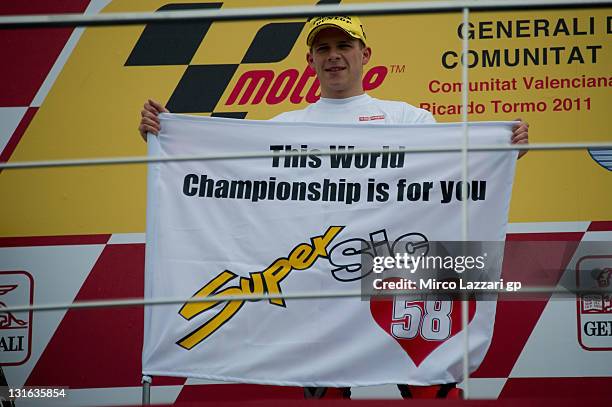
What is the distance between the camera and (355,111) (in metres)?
3.61

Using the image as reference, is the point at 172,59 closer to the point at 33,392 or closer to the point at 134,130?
the point at 134,130

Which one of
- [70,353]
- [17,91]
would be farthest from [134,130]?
[70,353]

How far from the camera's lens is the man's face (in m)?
3.57

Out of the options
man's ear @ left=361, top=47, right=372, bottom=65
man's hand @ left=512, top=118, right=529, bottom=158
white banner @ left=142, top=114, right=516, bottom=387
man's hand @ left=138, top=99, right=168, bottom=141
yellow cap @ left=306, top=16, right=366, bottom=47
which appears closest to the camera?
white banner @ left=142, top=114, right=516, bottom=387

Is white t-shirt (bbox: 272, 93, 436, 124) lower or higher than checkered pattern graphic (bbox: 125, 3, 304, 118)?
lower

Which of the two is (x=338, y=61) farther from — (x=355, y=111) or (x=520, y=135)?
(x=520, y=135)

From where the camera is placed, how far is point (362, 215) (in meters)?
3.08

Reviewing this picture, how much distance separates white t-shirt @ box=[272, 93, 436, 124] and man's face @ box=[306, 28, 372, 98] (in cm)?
4

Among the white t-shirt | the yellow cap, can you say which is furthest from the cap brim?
the white t-shirt

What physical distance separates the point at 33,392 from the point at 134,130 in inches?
41.2

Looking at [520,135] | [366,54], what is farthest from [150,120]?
[520,135]

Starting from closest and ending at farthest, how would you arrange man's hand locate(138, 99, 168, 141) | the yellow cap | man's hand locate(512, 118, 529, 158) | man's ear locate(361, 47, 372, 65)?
man's hand locate(512, 118, 529, 158) < man's hand locate(138, 99, 168, 141) < the yellow cap < man's ear locate(361, 47, 372, 65)

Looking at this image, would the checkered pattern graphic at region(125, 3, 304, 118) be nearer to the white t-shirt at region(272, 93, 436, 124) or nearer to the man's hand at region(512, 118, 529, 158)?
the white t-shirt at region(272, 93, 436, 124)

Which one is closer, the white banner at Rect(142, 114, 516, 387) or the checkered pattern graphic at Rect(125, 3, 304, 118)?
the white banner at Rect(142, 114, 516, 387)
